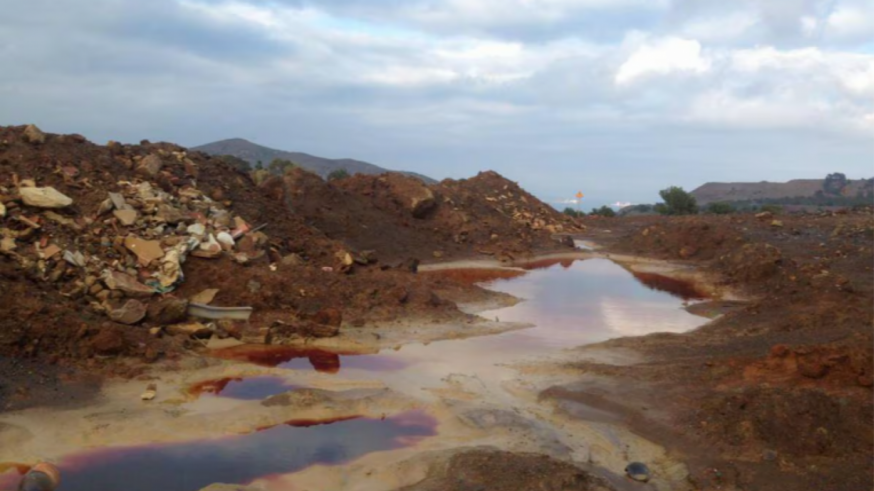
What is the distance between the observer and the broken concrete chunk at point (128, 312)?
11539 mm

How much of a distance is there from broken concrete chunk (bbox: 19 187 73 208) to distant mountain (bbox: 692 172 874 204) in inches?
3137

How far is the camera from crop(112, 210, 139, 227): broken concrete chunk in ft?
46.0

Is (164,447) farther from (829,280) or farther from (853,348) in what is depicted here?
(829,280)

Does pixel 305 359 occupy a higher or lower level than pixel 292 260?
lower

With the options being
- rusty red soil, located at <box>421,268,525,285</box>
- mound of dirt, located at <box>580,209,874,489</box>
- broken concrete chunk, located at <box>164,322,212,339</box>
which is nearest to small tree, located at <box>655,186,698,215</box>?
rusty red soil, located at <box>421,268,525,285</box>

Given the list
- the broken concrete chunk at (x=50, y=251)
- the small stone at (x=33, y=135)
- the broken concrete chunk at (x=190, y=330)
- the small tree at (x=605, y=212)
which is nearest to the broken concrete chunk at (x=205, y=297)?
the broken concrete chunk at (x=190, y=330)

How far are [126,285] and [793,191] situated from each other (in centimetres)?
9703

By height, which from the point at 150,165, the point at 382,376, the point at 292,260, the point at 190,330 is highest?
the point at 150,165

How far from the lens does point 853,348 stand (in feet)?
29.6

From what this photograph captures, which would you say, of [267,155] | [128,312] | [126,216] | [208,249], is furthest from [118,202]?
[267,155]

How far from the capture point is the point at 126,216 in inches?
556

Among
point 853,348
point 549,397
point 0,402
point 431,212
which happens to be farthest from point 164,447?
point 431,212

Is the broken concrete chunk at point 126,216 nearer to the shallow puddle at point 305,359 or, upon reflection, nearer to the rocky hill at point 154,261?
the rocky hill at point 154,261

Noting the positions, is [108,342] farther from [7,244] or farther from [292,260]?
[292,260]
